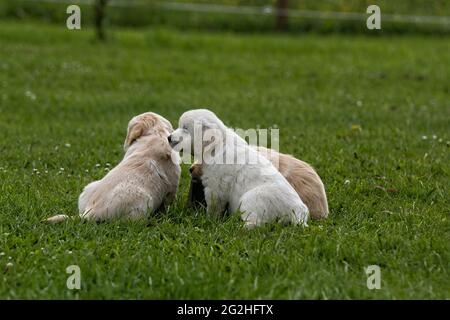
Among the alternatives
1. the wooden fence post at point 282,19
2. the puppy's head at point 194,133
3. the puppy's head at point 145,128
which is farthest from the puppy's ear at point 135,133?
the wooden fence post at point 282,19

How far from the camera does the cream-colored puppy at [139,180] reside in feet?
19.2

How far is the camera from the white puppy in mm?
Result: 5777

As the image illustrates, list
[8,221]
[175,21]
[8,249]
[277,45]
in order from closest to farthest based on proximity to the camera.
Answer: [8,249]
[8,221]
[277,45]
[175,21]

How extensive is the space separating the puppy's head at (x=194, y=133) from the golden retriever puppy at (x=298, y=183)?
0.23m

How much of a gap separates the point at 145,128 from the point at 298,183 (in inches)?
51.3

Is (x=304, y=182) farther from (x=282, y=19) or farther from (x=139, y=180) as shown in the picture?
(x=282, y=19)

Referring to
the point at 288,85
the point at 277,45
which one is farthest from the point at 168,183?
the point at 277,45

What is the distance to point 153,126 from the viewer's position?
6598 mm

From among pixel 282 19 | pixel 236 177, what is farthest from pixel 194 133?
pixel 282 19

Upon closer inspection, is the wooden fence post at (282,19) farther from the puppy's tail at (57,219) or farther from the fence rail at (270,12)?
the puppy's tail at (57,219)

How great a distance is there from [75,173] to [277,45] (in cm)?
993

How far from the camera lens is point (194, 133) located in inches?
243

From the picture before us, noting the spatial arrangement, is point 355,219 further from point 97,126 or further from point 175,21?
point 175,21

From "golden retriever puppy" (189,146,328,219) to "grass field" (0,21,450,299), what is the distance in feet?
0.52
